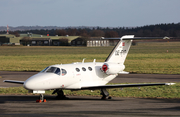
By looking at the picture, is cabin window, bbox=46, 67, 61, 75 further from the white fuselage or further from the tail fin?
the tail fin

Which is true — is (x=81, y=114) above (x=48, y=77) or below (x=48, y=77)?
below

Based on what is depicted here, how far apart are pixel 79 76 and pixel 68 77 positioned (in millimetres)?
915

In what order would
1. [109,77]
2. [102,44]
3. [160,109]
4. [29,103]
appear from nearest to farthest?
[160,109] < [29,103] < [109,77] < [102,44]

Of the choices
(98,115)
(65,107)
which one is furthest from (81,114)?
(65,107)

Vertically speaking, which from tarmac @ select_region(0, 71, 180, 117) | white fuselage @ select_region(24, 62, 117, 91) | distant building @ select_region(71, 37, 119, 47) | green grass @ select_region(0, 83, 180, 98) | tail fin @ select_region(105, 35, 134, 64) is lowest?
distant building @ select_region(71, 37, 119, 47)

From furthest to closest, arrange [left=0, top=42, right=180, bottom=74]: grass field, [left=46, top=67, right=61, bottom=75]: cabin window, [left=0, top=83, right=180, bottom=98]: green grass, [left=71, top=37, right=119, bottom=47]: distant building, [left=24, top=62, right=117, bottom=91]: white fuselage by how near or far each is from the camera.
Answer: [left=71, top=37, right=119, bottom=47]: distant building → [left=0, top=42, right=180, bottom=74]: grass field → [left=0, top=83, right=180, bottom=98]: green grass → [left=46, top=67, right=61, bottom=75]: cabin window → [left=24, top=62, right=117, bottom=91]: white fuselage

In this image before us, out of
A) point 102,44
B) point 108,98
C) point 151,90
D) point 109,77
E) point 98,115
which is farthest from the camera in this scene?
point 102,44

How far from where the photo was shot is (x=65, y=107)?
56.1 ft

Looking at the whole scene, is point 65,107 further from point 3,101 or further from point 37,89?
A: point 3,101

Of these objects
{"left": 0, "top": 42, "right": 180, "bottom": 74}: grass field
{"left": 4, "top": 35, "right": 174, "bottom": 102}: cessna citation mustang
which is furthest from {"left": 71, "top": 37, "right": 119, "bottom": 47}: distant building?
{"left": 4, "top": 35, "right": 174, "bottom": 102}: cessna citation mustang

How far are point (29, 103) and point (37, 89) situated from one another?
1188 millimetres

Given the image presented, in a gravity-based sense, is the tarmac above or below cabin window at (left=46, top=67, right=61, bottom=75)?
below

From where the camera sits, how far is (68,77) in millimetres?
19531

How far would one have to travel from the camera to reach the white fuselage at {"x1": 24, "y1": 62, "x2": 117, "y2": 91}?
1816 centimetres
